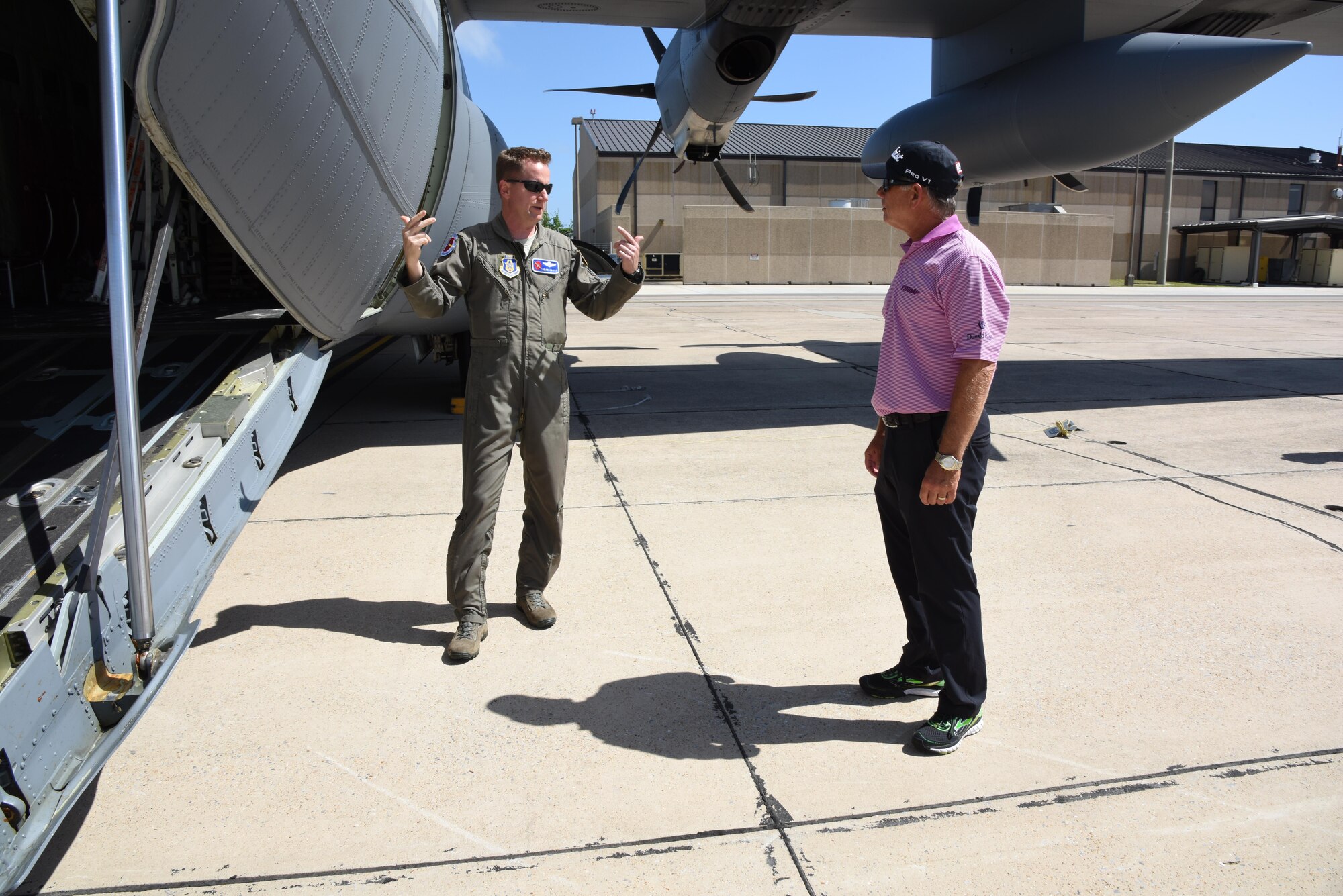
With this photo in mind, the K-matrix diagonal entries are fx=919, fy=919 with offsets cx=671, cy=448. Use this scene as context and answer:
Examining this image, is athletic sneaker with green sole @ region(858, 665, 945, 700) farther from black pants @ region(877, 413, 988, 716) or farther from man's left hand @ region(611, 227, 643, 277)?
man's left hand @ region(611, 227, 643, 277)

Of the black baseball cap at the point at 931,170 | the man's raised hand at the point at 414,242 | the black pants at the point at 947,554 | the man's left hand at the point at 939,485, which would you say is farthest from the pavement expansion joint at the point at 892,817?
the man's raised hand at the point at 414,242

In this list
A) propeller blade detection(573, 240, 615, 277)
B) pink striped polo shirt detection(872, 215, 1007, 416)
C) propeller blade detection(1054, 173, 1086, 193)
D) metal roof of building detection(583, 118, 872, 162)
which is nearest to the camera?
pink striped polo shirt detection(872, 215, 1007, 416)

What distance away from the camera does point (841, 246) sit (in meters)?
38.9

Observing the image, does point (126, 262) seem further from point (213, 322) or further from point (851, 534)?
point (213, 322)

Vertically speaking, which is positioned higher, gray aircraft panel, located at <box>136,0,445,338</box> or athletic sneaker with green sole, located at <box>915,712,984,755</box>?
gray aircraft panel, located at <box>136,0,445,338</box>

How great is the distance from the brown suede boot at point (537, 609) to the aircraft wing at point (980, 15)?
20.0 ft

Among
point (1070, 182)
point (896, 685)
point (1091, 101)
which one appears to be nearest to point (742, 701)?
point (896, 685)

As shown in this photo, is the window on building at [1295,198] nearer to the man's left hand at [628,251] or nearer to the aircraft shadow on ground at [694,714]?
the man's left hand at [628,251]

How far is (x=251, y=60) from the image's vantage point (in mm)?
3504

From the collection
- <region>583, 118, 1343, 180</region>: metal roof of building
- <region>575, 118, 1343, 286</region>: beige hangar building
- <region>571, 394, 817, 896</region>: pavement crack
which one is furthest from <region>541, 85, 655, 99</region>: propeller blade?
<region>583, 118, 1343, 180</region>: metal roof of building

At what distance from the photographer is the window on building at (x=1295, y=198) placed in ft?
187

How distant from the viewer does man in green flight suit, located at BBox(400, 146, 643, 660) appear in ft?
11.9

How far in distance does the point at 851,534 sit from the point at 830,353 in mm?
8024

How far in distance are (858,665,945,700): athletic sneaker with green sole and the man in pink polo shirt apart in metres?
0.28
